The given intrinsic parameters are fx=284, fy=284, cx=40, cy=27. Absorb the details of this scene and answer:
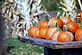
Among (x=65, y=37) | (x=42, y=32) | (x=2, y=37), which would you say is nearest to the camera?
(x=65, y=37)

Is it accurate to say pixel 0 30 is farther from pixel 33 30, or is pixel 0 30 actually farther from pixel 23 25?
pixel 33 30

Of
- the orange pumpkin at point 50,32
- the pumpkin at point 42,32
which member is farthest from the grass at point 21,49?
the orange pumpkin at point 50,32

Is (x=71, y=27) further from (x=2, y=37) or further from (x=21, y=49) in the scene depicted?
(x=2, y=37)

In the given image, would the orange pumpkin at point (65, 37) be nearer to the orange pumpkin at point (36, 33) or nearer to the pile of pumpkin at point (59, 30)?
the pile of pumpkin at point (59, 30)

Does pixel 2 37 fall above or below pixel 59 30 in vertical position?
below

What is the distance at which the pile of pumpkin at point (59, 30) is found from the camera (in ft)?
8.29

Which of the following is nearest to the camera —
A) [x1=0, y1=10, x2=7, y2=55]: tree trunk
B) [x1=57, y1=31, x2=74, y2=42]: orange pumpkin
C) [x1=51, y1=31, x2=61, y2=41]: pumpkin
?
[x1=57, y1=31, x2=74, y2=42]: orange pumpkin

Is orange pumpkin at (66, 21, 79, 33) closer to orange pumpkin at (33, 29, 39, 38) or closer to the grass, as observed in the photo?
orange pumpkin at (33, 29, 39, 38)

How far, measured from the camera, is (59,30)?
264 centimetres

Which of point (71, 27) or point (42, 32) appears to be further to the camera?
point (42, 32)

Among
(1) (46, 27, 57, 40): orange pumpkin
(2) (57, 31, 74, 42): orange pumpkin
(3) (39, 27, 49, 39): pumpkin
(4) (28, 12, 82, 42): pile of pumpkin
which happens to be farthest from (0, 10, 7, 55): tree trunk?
(2) (57, 31, 74, 42): orange pumpkin

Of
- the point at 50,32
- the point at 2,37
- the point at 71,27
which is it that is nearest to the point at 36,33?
the point at 50,32

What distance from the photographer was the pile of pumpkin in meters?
2.53

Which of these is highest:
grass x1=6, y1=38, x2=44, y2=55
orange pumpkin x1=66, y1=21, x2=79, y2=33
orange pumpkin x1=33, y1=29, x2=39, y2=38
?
orange pumpkin x1=66, y1=21, x2=79, y2=33
